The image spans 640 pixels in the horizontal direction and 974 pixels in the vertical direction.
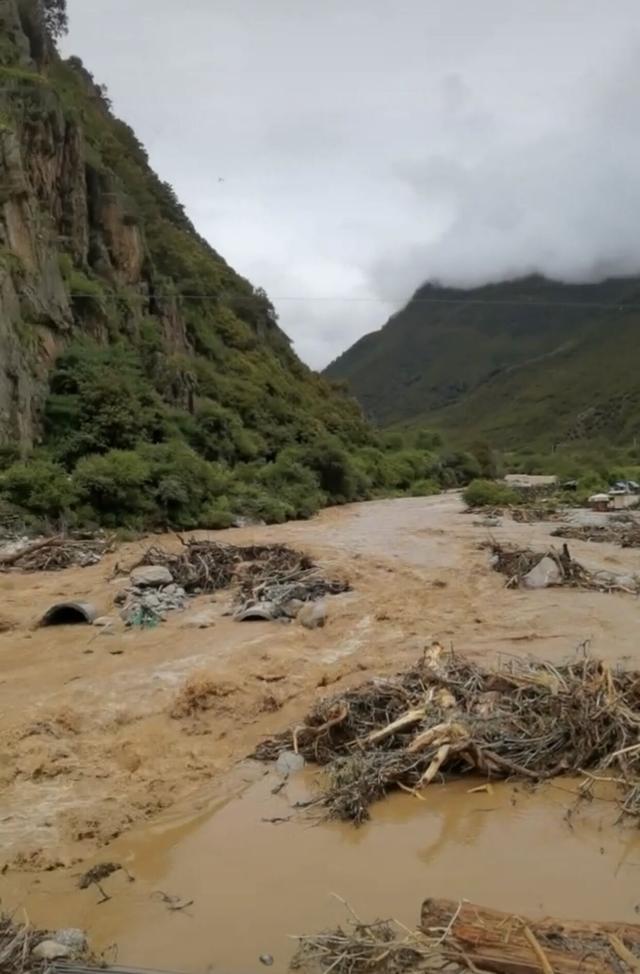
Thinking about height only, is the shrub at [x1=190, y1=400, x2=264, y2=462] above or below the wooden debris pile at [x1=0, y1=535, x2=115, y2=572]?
above

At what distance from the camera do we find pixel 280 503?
27875 mm

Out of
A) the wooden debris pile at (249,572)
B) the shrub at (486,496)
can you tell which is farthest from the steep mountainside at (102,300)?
the wooden debris pile at (249,572)

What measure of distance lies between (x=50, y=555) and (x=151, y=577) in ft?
13.3

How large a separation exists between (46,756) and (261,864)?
241cm

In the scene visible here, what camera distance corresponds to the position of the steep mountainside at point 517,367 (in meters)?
105

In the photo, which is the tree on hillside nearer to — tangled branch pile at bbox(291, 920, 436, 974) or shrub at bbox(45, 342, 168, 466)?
shrub at bbox(45, 342, 168, 466)

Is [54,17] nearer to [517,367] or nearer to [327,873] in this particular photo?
[327,873]

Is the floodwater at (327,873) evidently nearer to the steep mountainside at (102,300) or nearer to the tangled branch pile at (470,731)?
the tangled branch pile at (470,731)

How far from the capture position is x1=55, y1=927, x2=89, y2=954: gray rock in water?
3.60 metres

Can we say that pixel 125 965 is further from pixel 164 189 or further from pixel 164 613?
pixel 164 189

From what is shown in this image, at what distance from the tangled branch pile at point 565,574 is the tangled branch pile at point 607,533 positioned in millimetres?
5156

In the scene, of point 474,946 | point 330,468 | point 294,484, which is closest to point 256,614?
point 474,946

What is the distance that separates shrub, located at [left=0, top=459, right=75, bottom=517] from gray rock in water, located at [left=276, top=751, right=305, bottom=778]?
1537 cm

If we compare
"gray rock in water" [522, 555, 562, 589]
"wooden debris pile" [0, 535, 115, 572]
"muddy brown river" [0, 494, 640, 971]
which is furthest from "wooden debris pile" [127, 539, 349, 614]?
"gray rock in water" [522, 555, 562, 589]
